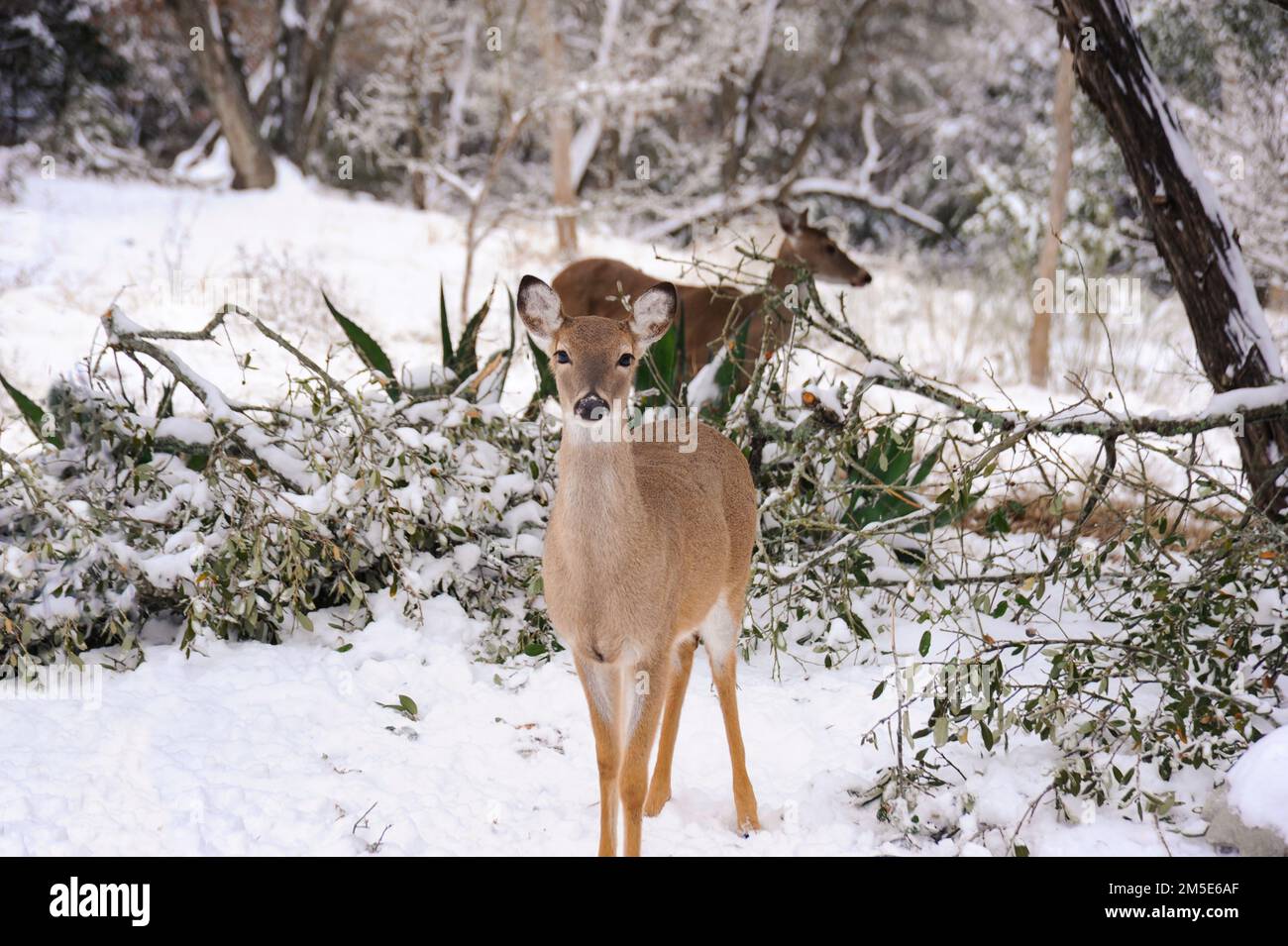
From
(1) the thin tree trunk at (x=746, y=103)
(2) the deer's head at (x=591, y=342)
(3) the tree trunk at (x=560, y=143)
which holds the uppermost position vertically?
(1) the thin tree trunk at (x=746, y=103)

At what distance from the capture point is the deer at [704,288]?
25.0 ft

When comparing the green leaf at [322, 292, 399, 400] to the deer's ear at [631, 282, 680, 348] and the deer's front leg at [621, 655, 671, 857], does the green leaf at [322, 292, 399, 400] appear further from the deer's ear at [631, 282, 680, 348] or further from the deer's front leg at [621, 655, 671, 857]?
the deer's front leg at [621, 655, 671, 857]

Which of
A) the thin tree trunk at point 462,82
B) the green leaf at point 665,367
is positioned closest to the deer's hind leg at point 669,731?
the green leaf at point 665,367

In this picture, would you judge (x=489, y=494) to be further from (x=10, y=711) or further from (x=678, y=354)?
(x=10, y=711)

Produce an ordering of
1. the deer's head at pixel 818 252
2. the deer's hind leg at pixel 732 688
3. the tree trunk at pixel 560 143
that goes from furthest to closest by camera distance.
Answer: the tree trunk at pixel 560 143 < the deer's head at pixel 818 252 < the deer's hind leg at pixel 732 688

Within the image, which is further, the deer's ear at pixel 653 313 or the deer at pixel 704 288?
the deer at pixel 704 288

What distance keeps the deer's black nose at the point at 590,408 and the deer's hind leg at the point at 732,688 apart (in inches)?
38.9

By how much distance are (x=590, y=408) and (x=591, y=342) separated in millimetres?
226

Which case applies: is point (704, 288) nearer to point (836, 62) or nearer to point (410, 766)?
point (410, 766)

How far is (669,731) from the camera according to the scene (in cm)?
354

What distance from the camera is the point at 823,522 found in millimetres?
4262

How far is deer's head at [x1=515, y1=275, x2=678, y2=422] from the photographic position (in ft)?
9.44

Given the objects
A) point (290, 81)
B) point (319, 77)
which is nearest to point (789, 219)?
point (290, 81)

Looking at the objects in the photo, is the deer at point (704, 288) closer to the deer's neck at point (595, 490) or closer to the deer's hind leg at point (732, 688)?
the deer's hind leg at point (732, 688)
